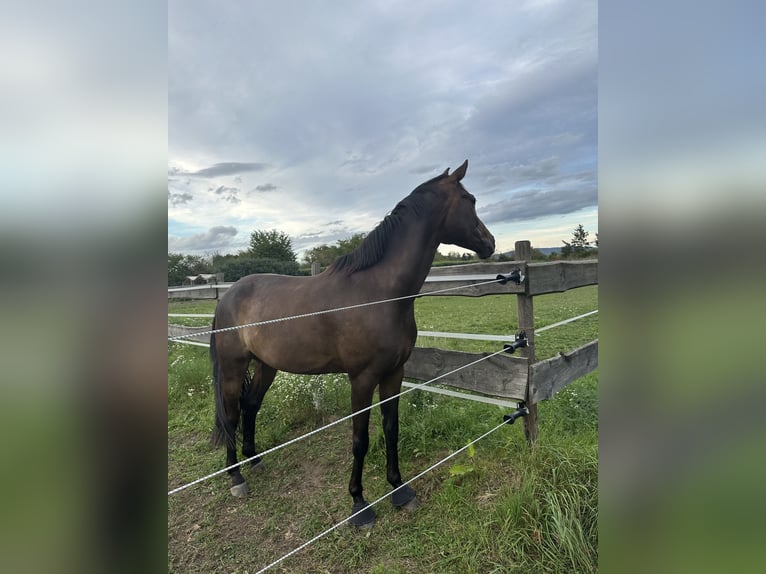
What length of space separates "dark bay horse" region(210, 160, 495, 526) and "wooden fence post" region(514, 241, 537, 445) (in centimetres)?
22

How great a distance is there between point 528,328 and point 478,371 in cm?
47

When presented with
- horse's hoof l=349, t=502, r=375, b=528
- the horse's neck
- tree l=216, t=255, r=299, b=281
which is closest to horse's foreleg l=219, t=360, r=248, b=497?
horse's hoof l=349, t=502, r=375, b=528

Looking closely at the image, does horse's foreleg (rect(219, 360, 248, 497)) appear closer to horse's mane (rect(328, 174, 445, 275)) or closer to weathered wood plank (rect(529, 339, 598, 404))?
horse's mane (rect(328, 174, 445, 275))

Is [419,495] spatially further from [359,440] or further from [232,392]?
[232,392]

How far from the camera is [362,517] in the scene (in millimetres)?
2199

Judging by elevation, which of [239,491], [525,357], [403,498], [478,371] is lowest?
[239,491]

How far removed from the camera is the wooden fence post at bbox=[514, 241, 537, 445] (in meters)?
2.42

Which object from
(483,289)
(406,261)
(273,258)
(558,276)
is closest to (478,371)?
(483,289)

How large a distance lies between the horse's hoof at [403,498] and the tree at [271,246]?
2755 cm

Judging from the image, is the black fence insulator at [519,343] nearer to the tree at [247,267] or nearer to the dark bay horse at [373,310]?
the dark bay horse at [373,310]
